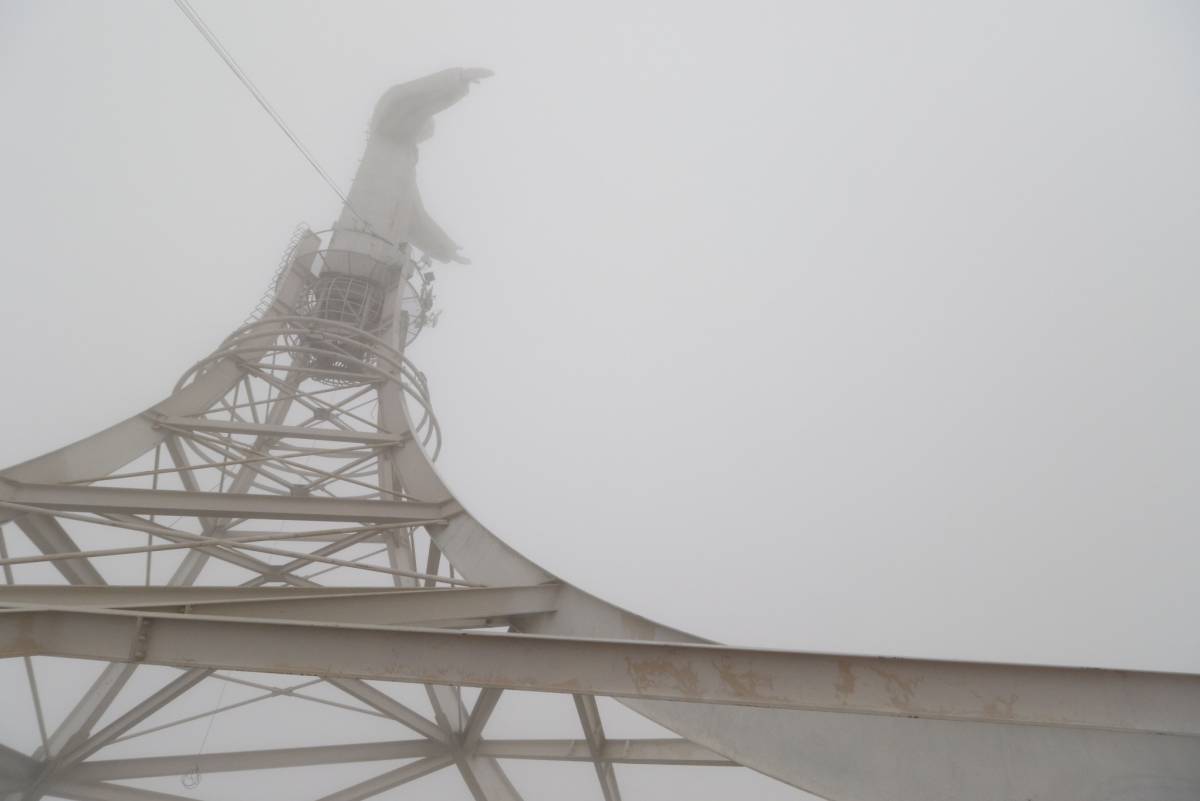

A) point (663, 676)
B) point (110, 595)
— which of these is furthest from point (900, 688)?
point (110, 595)

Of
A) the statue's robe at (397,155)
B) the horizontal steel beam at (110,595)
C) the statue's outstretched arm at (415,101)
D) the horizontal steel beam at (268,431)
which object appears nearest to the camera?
the horizontal steel beam at (110,595)

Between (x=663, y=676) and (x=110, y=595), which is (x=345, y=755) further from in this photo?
(x=663, y=676)

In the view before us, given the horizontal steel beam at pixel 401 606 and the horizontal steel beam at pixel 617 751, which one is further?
the horizontal steel beam at pixel 617 751

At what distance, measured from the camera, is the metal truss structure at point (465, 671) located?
3.35 meters

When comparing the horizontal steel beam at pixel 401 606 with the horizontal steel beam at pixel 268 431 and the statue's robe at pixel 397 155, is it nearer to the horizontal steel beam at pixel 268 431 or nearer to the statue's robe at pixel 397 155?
the horizontal steel beam at pixel 268 431

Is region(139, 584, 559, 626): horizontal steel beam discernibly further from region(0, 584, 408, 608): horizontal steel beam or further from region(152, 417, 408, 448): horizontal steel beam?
region(152, 417, 408, 448): horizontal steel beam

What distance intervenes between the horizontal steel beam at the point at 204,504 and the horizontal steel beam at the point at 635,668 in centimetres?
376

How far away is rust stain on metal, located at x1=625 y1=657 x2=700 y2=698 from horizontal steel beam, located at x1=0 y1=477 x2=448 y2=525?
446 cm

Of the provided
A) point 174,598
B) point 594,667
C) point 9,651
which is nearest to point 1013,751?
point 594,667

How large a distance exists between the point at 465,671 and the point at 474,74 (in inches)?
614

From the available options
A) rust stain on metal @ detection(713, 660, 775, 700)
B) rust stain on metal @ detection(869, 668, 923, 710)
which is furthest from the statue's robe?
rust stain on metal @ detection(869, 668, 923, 710)

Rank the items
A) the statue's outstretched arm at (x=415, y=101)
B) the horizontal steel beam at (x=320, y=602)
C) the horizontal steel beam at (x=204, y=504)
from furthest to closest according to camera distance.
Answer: the statue's outstretched arm at (x=415, y=101)
the horizontal steel beam at (x=204, y=504)
the horizontal steel beam at (x=320, y=602)

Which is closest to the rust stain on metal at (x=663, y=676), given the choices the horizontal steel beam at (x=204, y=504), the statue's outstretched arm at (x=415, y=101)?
the horizontal steel beam at (x=204, y=504)

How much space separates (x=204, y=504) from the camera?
23.8 feet
